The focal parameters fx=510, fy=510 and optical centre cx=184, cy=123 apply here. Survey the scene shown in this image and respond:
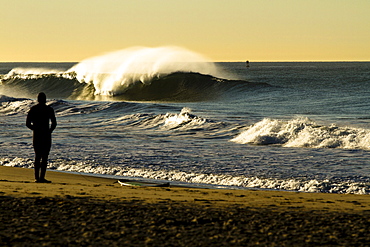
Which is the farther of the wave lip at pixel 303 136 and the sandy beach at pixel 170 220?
the wave lip at pixel 303 136

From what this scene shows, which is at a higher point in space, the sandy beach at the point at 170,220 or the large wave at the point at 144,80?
the large wave at the point at 144,80

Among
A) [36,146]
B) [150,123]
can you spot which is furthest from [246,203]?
[150,123]

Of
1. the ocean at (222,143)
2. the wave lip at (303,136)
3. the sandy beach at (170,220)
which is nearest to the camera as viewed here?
the sandy beach at (170,220)

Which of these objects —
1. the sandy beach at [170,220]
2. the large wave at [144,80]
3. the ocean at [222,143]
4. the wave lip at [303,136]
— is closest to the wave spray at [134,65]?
the large wave at [144,80]

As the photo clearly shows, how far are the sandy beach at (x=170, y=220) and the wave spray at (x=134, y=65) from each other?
114 feet

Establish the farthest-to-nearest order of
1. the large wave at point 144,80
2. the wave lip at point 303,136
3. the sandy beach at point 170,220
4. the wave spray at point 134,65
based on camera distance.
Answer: the wave spray at point 134,65, the large wave at point 144,80, the wave lip at point 303,136, the sandy beach at point 170,220

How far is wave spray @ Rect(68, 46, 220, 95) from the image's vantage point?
41.2 meters

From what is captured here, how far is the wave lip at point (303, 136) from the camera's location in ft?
45.1

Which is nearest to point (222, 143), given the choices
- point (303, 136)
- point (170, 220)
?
point (303, 136)

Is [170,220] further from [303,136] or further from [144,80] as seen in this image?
[144,80]

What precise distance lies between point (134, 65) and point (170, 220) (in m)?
37.8

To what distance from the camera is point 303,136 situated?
14.8m

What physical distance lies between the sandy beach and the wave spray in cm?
3479

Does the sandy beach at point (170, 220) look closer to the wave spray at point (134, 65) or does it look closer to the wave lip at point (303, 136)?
the wave lip at point (303, 136)
